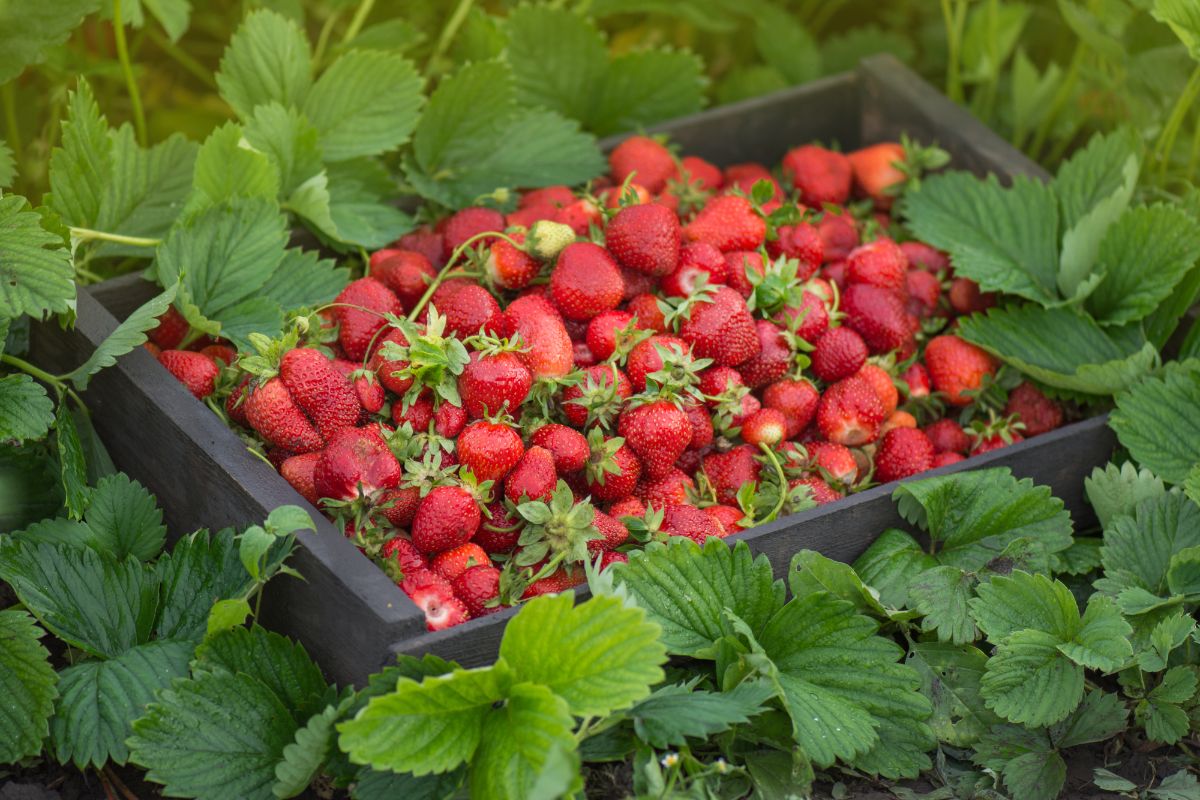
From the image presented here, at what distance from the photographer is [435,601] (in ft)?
5.34

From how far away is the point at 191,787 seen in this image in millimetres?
1534

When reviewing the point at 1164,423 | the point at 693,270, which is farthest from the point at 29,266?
the point at 1164,423

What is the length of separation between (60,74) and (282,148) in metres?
0.57

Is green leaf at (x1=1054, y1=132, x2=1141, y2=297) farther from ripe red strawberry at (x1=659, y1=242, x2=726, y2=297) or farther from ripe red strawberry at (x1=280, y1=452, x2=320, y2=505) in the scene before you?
ripe red strawberry at (x1=280, y1=452, x2=320, y2=505)

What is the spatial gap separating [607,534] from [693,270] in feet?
1.39

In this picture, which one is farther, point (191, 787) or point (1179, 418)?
point (1179, 418)

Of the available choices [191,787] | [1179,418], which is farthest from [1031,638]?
[191,787]

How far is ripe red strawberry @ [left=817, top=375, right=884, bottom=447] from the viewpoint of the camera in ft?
6.31

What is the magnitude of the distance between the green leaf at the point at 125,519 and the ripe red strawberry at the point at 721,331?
70 cm

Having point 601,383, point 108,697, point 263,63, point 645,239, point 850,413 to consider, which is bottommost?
point 108,697

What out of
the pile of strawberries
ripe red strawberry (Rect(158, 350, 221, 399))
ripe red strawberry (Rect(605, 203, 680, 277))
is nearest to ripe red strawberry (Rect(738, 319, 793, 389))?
the pile of strawberries

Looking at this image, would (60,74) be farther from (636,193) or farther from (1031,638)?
(1031,638)

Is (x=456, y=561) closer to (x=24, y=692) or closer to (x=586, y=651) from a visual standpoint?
(x=586, y=651)

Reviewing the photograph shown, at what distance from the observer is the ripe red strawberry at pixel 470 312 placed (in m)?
1.86
